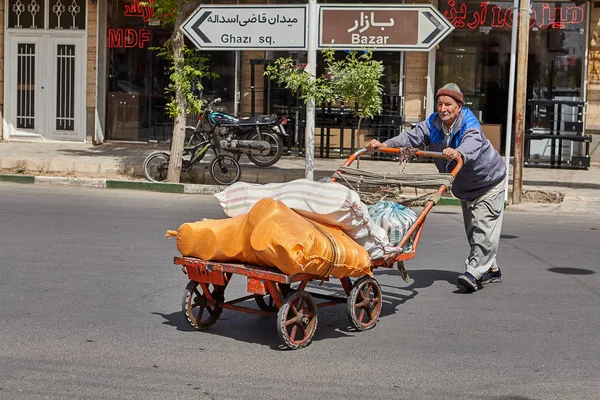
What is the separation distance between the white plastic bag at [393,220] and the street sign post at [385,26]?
7.74 m

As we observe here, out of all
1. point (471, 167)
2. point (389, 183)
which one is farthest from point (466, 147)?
point (389, 183)

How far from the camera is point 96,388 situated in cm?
535

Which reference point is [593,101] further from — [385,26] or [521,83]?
[385,26]

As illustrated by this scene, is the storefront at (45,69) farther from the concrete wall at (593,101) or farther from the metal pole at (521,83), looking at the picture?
the metal pole at (521,83)

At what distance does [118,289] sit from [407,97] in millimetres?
12619

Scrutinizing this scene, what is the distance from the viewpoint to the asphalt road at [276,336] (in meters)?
5.51

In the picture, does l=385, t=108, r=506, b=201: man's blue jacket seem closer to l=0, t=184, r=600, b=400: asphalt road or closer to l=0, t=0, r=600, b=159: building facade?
l=0, t=184, r=600, b=400: asphalt road

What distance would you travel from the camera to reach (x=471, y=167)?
8023 millimetres

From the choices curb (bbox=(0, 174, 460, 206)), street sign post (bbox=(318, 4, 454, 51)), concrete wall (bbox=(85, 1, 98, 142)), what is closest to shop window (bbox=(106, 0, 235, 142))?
concrete wall (bbox=(85, 1, 98, 142))

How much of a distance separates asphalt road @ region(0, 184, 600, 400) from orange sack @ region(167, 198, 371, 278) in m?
0.55

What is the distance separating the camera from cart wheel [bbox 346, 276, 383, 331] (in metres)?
6.65

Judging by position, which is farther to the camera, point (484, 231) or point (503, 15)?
point (503, 15)

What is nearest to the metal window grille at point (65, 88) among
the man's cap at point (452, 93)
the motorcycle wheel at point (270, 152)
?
the motorcycle wheel at point (270, 152)

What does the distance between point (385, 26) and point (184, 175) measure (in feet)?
13.9
